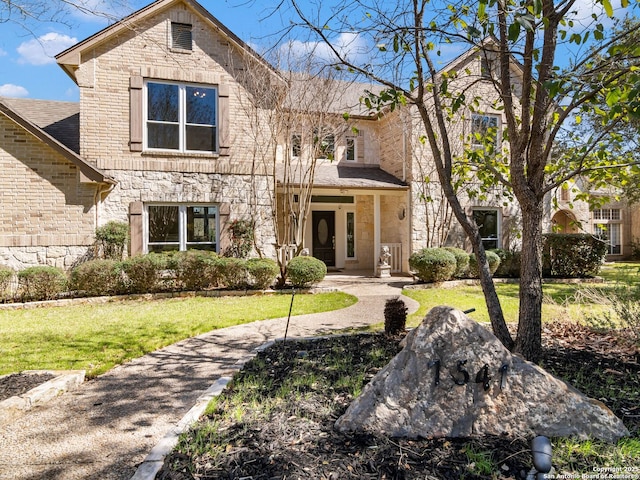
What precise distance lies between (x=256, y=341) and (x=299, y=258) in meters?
5.11

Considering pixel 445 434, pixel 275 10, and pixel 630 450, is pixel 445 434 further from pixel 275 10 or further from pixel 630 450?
pixel 275 10

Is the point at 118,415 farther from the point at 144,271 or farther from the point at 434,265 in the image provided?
the point at 434,265

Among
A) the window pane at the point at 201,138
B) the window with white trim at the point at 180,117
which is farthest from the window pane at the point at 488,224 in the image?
the window with white trim at the point at 180,117

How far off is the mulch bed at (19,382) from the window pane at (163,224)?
24.2 feet

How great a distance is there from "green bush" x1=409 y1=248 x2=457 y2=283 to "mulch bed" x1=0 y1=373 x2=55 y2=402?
368 inches

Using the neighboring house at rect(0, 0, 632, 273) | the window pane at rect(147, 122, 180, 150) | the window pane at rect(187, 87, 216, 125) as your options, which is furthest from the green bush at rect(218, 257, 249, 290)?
the window pane at rect(187, 87, 216, 125)

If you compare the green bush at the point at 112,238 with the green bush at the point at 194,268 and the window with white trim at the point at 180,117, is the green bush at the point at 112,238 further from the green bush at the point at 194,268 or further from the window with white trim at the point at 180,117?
the window with white trim at the point at 180,117

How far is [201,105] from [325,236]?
23.3 feet

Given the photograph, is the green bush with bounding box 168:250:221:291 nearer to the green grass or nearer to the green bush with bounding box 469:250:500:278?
the green grass

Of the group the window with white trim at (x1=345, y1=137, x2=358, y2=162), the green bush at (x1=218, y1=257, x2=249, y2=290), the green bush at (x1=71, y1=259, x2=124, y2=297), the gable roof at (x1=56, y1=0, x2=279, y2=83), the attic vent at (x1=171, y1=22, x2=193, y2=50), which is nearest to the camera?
the green bush at (x1=71, y1=259, x2=124, y2=297)

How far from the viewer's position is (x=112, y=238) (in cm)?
1032

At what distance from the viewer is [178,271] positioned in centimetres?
1014

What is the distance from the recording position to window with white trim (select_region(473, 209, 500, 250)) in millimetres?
14516

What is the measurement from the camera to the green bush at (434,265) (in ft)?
36.7
